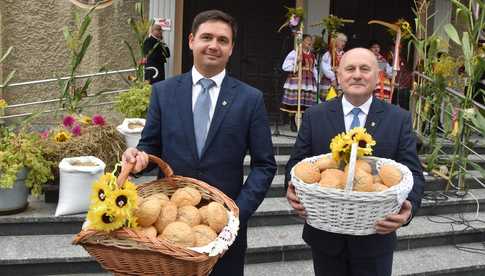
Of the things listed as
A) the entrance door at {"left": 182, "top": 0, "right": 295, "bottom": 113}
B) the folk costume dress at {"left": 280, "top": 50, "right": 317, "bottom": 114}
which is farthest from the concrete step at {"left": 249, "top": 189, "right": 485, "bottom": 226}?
the entrance door at {"left": 182, "top": 0, "right": 295, "bottom": 113}

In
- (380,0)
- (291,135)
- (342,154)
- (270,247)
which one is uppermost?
(380,0)

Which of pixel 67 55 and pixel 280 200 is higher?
pixel 67 55

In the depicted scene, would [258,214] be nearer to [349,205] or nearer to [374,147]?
[374,147]

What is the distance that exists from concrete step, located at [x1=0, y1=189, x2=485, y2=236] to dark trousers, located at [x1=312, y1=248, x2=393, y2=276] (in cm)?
228

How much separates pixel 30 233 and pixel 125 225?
9.54 feet

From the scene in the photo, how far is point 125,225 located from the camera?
153cm

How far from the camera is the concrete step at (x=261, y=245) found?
365 centimetres

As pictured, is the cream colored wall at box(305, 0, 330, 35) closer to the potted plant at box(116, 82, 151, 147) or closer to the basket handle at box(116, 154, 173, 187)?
the potted plant at box(116, 82, 151, 147)

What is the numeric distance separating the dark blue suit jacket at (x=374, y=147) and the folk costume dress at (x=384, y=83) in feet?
15.6

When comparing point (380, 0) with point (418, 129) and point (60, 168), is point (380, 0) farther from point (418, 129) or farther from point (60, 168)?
point (60, 168)

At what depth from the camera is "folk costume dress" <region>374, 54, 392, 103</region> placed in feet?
23.2

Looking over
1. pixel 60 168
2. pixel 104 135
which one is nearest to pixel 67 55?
pixel 104 135

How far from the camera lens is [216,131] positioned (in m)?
2.13

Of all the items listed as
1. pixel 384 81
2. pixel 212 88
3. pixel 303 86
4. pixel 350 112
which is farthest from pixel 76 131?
pixel 384 81
